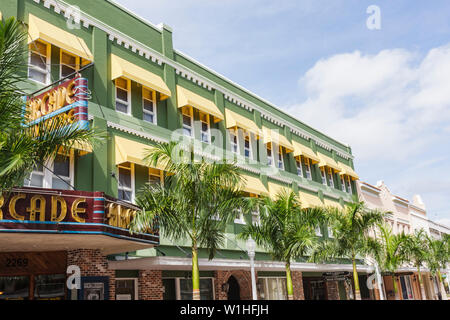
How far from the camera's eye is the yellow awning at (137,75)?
705 inches

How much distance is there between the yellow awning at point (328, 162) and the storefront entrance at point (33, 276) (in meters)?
22.8

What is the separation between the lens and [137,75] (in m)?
Answer: 18.5

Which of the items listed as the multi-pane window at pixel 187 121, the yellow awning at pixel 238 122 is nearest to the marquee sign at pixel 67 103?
the multi-pane window at pixel 187 121

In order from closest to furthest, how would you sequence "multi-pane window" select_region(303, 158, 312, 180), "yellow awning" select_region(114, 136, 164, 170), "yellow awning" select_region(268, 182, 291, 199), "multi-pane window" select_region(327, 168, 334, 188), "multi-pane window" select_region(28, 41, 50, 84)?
"multi-pane window" select_region(28, 41, 50, 84), "yellow awning" select_region(114, 136, 164, 170), "yellow awning" select_region(268, 182, 291, 199), "multi-pane window" select_region(303, 158, 312, 180), "multi-pane window" select_region(327, 168, 334, 188)

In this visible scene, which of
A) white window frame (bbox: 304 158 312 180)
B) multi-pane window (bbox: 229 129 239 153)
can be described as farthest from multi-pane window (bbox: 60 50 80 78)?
white window frame (bbox: 304 158 312 180)

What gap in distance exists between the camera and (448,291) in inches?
2117

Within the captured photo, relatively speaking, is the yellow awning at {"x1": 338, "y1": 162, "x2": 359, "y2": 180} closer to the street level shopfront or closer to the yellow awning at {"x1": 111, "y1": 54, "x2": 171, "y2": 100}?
the yellow awning at {"x1": 111, "y1": 54, "x2": 171, "y2": 100}

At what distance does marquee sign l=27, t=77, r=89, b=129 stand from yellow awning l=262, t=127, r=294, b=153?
15.7 meters

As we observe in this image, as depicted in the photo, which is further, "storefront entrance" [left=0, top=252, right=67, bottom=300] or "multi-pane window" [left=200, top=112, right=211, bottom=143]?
"multi-pane window" [left=200, top=112, right=211, bottom=143]

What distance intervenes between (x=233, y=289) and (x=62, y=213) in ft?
45.3

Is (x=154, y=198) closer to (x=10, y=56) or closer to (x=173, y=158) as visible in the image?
(x=173, y=158)

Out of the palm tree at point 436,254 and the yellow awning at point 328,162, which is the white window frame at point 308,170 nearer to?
the yellow awning at point 328,162

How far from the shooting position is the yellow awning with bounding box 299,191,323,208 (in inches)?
1133
